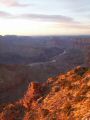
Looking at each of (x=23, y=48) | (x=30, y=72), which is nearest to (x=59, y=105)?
(x=30, y=72)

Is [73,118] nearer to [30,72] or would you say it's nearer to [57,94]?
[57,94]

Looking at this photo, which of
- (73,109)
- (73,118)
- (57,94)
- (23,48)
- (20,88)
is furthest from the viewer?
(23,48)

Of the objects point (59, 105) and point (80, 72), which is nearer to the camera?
point (59, 105)

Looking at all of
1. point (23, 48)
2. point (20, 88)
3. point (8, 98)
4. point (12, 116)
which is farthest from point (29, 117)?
point (23, 48)

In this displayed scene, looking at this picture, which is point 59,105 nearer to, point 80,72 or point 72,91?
point 72,91

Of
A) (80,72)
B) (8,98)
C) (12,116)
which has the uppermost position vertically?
(80,72)

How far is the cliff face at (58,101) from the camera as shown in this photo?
12.1 m

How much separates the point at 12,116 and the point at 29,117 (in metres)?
1.53

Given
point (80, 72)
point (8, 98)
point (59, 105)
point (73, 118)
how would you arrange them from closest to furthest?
point (73, 118) < point (59, 105) < point (80, 72) < point (8, 98)

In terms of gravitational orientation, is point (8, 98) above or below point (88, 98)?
below

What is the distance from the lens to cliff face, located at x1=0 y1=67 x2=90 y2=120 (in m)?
12.1

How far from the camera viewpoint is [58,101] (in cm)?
1386

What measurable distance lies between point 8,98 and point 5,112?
→ 39.5m

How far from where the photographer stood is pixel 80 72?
16922 mm
